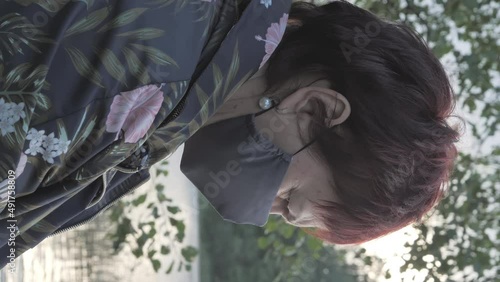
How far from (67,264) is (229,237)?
67cm

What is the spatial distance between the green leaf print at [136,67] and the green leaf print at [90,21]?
35mm

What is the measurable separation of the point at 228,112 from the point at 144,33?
0.18m

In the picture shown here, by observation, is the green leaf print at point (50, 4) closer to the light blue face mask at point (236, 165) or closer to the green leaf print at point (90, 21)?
the green leaf print at point (90, 21)

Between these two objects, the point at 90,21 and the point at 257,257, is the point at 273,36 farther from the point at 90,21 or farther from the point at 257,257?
the point at 257,257

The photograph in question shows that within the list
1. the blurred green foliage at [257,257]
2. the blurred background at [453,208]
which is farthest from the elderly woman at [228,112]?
the blurred green foliage at [257,257]

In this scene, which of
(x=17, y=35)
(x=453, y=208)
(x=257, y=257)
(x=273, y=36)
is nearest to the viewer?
(x=17, y=35)

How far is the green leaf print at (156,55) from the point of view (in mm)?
661

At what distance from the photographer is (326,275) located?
2332 millimetres

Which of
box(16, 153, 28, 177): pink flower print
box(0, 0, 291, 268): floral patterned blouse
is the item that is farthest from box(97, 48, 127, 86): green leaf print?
box(16, 153, 28, 177): pink flower print

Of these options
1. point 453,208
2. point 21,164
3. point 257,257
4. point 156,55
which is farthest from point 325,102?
point 257,257

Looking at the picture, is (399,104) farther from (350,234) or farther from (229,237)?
(229,237)

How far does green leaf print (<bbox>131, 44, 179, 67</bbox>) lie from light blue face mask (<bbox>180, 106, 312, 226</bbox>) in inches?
5.9

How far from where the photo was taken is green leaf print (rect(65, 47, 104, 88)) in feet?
2.10

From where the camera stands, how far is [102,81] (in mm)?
646
